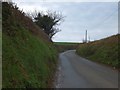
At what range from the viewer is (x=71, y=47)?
12900 cm

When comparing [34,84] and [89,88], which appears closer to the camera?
[34,84]

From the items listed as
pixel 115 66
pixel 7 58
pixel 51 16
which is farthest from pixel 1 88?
pixel 51 16

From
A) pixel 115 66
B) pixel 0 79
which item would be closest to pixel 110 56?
pixel 115 66

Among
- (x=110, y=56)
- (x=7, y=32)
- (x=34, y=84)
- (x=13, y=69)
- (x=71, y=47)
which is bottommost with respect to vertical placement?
(x=71, y=47)

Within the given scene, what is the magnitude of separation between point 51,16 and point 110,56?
42.6 meters

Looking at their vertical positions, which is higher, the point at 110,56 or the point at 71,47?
the point at 110,56

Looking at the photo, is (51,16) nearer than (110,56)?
No

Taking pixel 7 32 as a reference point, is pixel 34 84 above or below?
below

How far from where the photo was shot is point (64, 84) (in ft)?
60.8

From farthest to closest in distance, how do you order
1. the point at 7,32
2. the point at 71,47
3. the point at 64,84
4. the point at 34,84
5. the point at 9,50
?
the point at 71,47
the point at 64,84
the point at 7,32
the point at 9,50
the point at 34,84

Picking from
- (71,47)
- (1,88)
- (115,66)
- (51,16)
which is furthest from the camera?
(71,47)

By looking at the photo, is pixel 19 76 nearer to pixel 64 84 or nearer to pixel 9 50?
pixel 9 50

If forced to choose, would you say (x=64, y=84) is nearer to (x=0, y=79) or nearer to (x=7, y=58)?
(x=7, y=58)

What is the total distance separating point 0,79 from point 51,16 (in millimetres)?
69523
